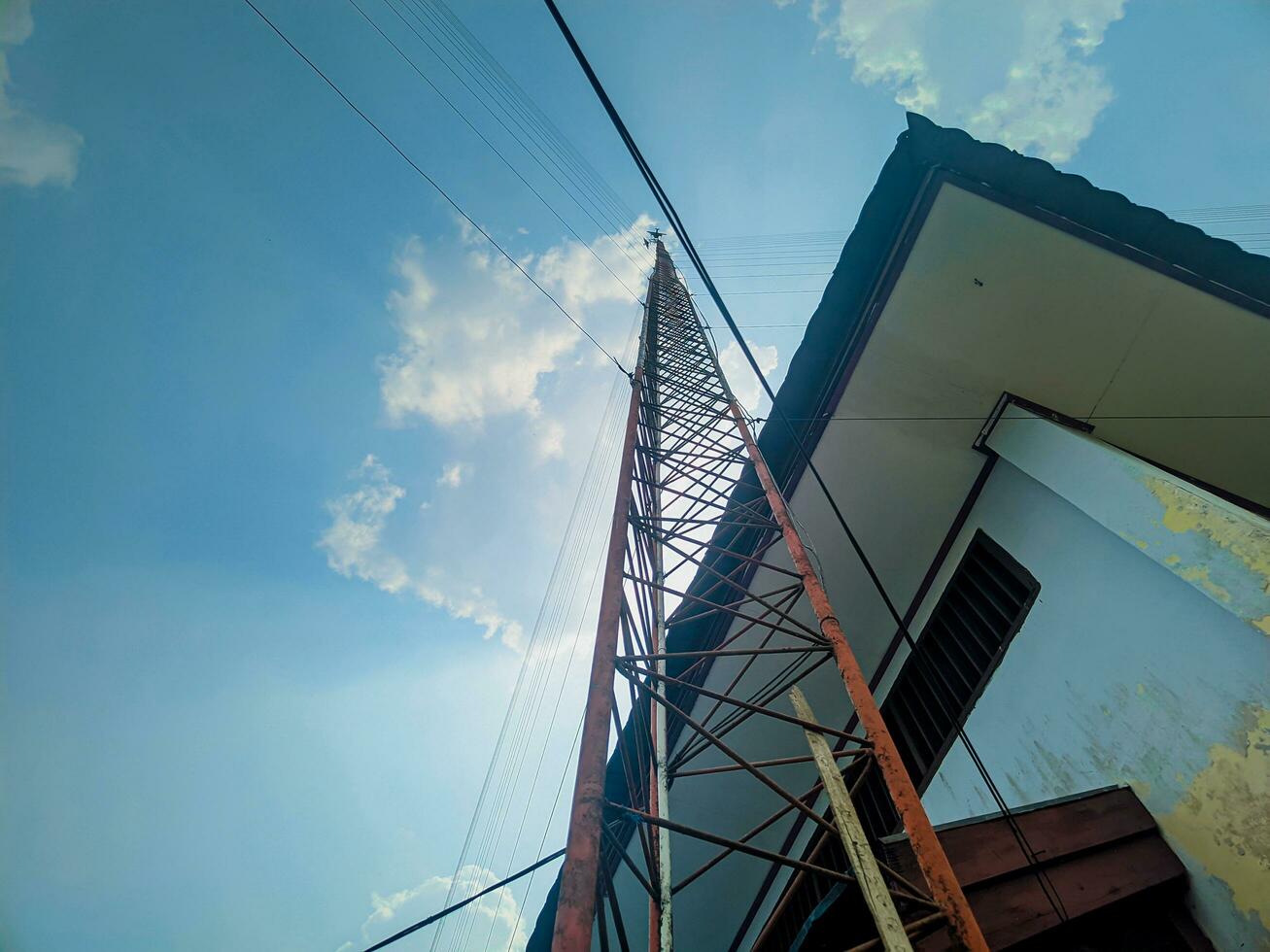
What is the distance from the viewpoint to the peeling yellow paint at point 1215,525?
11.2 feet

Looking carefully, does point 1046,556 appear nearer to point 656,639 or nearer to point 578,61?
point 656,639

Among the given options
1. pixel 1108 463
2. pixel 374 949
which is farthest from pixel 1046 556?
pixel 374 949

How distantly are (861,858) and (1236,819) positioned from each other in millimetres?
3164

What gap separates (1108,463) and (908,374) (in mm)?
2300

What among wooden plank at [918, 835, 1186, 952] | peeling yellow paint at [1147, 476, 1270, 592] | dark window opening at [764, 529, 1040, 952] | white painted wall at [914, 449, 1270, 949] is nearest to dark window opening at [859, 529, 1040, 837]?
dark window opening at [764, 529, 1040, 952]

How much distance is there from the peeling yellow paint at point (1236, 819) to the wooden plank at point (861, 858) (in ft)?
9.24

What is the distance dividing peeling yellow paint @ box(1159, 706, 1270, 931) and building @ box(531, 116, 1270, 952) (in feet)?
0.05

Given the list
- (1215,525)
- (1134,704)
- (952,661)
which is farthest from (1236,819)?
(952,661)

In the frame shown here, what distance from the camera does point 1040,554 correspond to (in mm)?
5801

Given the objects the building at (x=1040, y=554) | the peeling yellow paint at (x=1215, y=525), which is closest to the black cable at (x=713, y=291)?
the building at (x=1040, y=554)

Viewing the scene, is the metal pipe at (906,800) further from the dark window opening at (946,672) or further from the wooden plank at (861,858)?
the dark window opening at (946,672)

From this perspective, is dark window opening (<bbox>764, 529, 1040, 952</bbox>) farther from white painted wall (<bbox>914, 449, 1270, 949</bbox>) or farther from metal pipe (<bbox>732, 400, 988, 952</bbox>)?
metal pipe (<bbox>732, 400, 988, 952</bbox>)

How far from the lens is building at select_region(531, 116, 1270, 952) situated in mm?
3549

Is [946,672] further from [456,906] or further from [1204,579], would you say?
[456,906]
